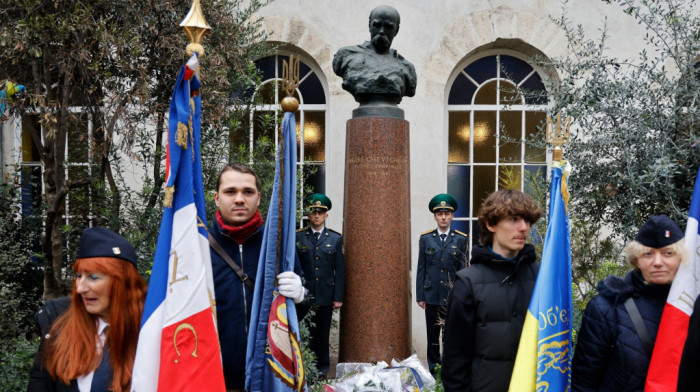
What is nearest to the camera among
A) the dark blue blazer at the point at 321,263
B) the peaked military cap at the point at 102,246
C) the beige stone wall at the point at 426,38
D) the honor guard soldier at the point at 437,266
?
the peaked military cap at the point at 102,246

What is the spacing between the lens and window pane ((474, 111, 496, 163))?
853 cm

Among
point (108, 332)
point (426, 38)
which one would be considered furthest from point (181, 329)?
point (426, 38)

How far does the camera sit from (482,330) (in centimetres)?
249

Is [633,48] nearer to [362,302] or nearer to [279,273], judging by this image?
[362,302]

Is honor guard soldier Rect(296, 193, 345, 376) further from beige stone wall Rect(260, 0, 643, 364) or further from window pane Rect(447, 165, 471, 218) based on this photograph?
window pane Rect(447, 165, 471, 218)

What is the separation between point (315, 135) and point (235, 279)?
19.8 ft

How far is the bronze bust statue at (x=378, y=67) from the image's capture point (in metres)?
5.45

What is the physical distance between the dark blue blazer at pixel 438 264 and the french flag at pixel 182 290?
4293 millimetres

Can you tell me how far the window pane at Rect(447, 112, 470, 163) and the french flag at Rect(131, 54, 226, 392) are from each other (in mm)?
6446

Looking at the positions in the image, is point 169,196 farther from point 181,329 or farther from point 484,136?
point 484,136

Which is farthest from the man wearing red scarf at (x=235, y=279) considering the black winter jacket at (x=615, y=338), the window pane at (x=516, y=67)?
the window pane at (x=516, y=67)

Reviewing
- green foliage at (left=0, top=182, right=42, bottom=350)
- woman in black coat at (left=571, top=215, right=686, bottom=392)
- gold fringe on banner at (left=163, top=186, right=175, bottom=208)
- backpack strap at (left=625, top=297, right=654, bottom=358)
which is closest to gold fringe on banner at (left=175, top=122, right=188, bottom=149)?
gold fringe on banner at (left=163, top=186, right=175, bottom=208)

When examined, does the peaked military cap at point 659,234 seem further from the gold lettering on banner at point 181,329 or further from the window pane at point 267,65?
the window pane at point 267,65

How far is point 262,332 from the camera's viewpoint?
2459 millimetres
